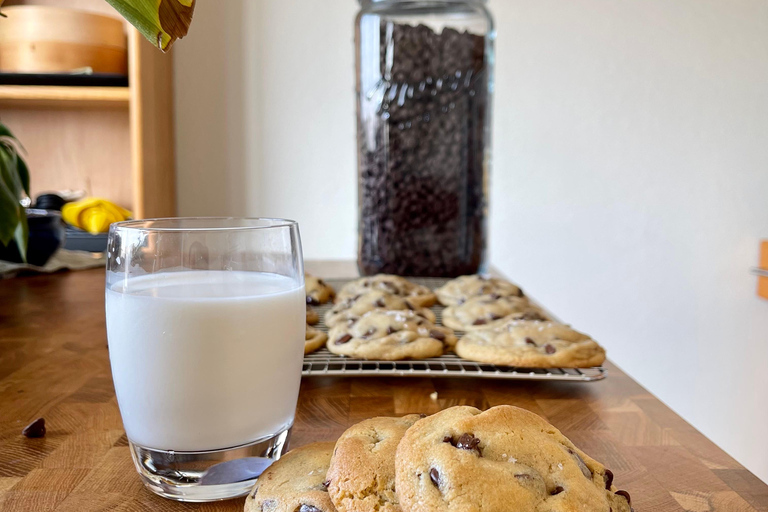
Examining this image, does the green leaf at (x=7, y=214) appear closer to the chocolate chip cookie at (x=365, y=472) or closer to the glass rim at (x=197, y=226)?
the glass rim at (x=197, y=226)

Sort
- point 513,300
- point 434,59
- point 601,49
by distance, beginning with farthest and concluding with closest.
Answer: point 601,49
point 434,59
point 513,300

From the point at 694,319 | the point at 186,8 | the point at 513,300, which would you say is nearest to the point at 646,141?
the point at 694,319

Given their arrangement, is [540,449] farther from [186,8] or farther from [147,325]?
[186,8]

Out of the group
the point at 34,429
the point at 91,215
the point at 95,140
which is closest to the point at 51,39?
the point at 95,140

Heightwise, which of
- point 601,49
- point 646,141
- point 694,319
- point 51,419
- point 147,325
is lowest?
point 694,319

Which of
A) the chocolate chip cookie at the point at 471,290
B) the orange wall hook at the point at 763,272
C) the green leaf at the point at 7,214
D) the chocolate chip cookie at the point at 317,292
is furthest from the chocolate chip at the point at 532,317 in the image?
the orange wall hook at the point at 763,272

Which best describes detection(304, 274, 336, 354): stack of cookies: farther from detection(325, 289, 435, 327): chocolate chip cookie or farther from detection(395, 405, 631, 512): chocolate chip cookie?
detection(395, 405, 631, 512): chocolate chip cookie
